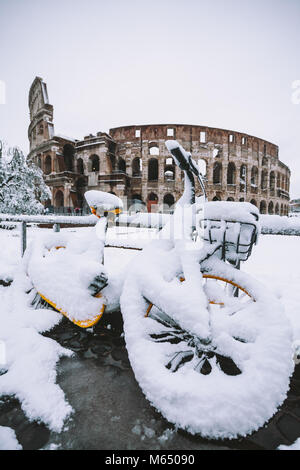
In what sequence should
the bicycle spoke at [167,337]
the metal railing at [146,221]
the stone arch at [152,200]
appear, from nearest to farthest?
the bicycle spoke at [167,337]
the metal railing at [146,221]
the stone arch at [152,200]

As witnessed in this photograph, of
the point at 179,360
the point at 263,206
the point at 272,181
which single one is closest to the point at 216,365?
the point at 179,360

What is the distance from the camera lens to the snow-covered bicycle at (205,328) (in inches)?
37.1

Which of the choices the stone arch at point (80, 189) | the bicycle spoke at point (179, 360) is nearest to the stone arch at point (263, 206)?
the stone arch at point (80, 189)

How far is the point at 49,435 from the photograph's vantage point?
3.19 feet

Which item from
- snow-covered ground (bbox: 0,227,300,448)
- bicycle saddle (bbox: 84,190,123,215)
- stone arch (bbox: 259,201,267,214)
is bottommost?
snow-covered ground (bbox: 0,227,300,448)

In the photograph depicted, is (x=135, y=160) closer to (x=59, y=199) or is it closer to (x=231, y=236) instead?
(x=59, y=199)

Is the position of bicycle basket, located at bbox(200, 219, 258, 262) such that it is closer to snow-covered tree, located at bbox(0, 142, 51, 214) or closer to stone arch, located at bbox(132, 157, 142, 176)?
snow-covered tree, located at bbox(0, 142, 51, 214)

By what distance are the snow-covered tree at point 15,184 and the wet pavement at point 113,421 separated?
11137 millimetres

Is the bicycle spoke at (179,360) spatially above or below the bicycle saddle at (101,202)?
below

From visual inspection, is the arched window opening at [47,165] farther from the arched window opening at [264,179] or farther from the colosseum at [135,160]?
the arched window opening at [264,179]

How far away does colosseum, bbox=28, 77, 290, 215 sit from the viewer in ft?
69.6

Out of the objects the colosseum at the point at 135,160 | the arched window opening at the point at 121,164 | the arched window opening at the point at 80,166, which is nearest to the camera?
the colosseum at the point at 135,160

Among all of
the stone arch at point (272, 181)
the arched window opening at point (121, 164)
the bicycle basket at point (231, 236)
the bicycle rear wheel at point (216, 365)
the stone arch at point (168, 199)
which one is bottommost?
the bicycle rear wheel at point (216, 365)

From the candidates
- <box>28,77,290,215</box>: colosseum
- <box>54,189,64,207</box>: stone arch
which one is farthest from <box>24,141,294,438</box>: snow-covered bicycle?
<box>54,189,64,207</box>: stone arch
